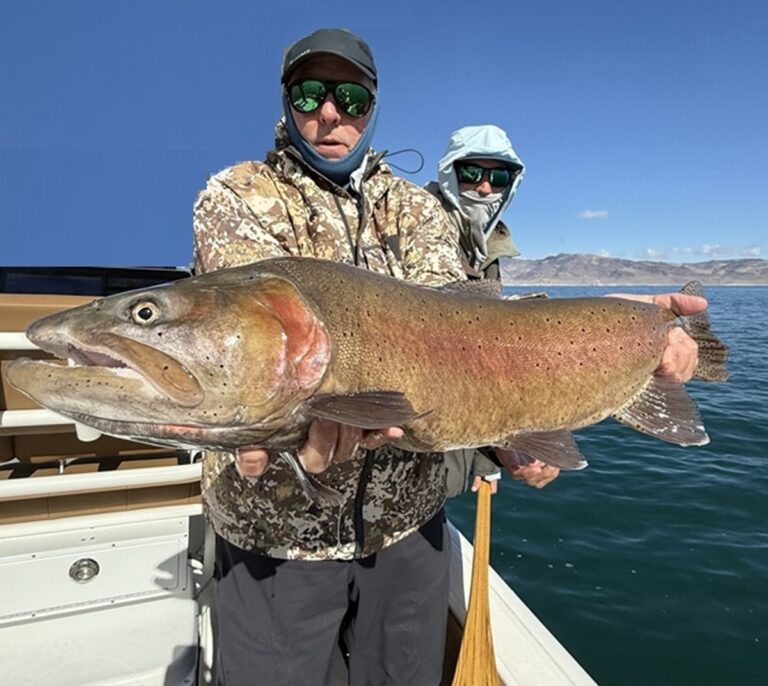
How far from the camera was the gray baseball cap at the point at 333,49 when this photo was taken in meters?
2.51

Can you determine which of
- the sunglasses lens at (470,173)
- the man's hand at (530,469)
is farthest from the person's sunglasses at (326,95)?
the sunglasses lens at (470,173)

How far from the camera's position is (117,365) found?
67.9 inches

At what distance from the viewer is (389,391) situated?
2062 millimetres

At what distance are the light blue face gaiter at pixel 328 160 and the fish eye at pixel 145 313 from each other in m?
1.21

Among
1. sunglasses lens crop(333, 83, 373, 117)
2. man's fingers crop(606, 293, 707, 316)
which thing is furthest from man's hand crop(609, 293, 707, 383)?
sunglasses lens crop(333, 83, 373, 117)

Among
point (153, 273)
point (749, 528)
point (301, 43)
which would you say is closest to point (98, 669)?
point (301, 43)

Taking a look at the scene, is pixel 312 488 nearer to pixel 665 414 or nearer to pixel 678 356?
pixel 665 414

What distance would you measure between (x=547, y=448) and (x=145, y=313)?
185cm

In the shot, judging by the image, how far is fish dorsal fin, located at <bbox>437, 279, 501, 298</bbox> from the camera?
2506mm

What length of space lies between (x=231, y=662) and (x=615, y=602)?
5.17 m

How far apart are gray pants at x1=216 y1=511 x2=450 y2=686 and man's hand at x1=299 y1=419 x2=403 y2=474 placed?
2.08 feet

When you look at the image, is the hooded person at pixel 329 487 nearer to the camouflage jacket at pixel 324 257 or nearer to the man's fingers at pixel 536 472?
the camouflage jacket at pixel 324 257

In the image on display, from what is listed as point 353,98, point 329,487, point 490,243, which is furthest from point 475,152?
point 329,487

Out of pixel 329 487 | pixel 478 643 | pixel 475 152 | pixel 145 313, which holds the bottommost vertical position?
pixel 478 643
